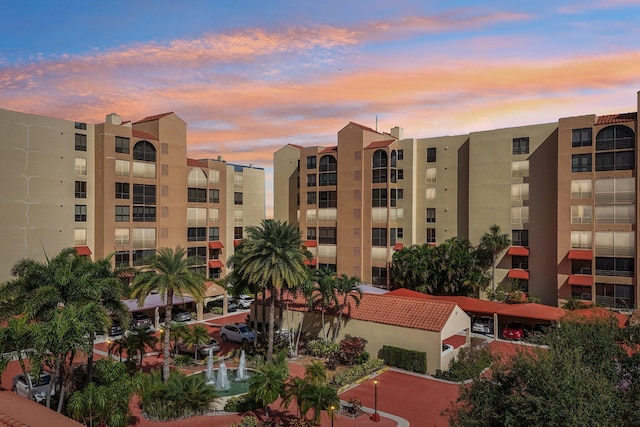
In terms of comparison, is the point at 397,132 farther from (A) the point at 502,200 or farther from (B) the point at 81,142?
(B) the point at 81,142

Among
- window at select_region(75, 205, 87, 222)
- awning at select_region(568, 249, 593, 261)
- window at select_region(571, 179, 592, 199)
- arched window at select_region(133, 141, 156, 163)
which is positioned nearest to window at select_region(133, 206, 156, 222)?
window at select_region(75, 205, 87, 222)

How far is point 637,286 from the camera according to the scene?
47.6 m

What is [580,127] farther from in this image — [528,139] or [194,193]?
[194,193]

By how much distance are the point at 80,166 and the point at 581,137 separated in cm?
5543

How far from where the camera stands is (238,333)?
140 feet

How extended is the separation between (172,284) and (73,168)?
29.4 meters

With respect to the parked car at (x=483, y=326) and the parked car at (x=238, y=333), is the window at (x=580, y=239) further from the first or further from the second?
the parked car at (x=238, y=333)

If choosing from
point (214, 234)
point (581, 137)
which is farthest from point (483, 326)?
point (214, 234)

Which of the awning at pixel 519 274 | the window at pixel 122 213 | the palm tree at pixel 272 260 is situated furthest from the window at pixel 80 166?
the awning at pixel 519 274


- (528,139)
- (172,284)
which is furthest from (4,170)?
(528,139)

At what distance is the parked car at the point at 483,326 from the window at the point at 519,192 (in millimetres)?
17070

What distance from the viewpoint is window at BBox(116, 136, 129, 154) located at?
53062mm

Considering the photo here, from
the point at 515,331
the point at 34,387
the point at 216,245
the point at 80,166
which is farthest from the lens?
the point at 216,245

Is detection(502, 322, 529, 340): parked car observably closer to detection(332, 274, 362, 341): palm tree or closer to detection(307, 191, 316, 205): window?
detection(332, 274, 362, 341): palm tree
